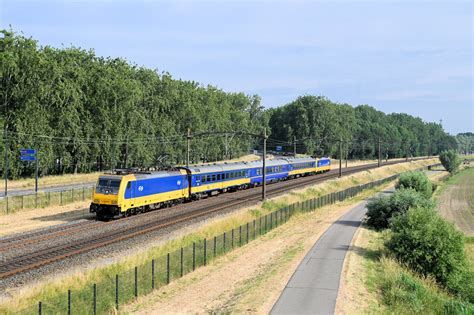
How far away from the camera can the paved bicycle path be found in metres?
19.4

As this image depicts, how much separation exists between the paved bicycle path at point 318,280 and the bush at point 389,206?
5589mm

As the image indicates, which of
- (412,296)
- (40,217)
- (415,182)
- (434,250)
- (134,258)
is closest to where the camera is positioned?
(412,296)

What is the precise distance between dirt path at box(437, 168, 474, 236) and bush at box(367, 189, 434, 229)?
6.85 meters

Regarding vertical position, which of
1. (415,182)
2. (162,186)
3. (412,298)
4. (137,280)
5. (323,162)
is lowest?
(412,298)

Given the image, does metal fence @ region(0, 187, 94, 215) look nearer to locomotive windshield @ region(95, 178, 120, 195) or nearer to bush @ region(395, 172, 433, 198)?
locomotive windshield @ region(95, 178, 120, 195)

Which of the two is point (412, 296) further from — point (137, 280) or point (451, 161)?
point (451, 161)

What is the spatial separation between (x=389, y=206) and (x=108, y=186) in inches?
944

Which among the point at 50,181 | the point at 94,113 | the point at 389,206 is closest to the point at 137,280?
the point at 389,206

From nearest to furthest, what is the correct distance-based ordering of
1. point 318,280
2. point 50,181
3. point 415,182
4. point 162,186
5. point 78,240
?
point 318,280 < point 78,240 < point 162,186 < point 415,182 < point 50,181

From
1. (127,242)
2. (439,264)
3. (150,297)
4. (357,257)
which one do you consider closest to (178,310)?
(150,297)

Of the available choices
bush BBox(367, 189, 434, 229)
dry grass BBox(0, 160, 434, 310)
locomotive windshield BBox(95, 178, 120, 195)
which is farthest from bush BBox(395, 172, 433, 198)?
locomotive windshield BBox(95, 178, 120, 195)

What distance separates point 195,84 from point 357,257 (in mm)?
109514

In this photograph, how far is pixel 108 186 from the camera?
3819cm

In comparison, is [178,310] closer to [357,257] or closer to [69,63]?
[357,257]
